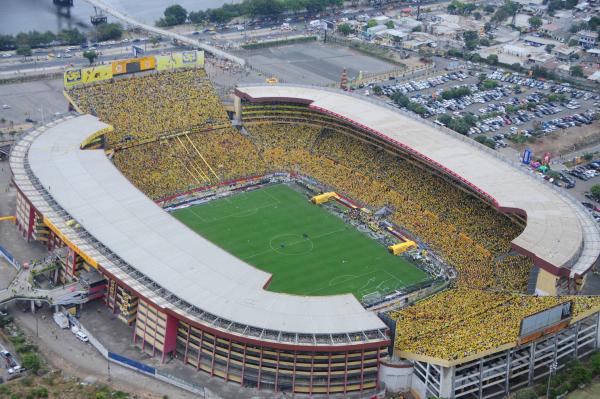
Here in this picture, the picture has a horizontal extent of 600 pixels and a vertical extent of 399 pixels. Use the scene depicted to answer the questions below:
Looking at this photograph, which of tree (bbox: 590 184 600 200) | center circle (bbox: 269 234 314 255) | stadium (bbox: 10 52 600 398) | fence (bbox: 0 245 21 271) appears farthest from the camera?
tree (bbox: 590 184 600 200)

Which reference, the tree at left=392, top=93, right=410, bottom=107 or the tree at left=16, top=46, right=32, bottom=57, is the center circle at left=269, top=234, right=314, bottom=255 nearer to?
the tree at left=392, top=93, right=410, bottom=107

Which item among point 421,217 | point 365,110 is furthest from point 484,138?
point 421,217

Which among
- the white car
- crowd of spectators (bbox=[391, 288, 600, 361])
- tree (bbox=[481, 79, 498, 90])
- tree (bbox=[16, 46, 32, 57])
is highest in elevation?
tree (bbox=[16, 46, 32, 57])

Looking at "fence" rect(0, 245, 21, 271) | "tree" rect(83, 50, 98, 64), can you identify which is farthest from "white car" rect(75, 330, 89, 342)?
"tree" rect(83, 50, 98, 64)

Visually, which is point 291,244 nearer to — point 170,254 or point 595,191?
point 170,254

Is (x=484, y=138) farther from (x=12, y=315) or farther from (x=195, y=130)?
(x=12, y=315)

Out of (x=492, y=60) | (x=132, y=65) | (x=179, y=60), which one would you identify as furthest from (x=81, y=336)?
(x=492, y=60)

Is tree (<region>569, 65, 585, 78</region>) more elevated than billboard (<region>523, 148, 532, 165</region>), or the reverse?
tree (<region>569, 65, 585, 78</region>)
